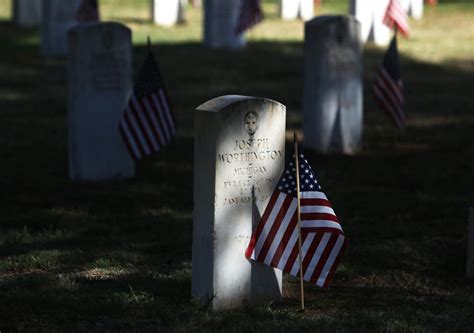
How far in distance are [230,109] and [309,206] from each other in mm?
867

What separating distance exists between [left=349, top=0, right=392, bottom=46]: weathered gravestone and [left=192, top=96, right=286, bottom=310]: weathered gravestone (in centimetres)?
1691

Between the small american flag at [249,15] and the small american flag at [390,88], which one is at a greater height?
the small american flag at [249,15]

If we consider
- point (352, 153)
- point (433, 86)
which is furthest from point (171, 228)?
point (433, 86)

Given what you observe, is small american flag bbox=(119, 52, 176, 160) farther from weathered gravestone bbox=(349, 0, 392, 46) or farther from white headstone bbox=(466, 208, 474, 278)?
weathered gravestone bbox=(349, 0, 392, 46)

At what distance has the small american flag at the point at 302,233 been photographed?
8.04 metres

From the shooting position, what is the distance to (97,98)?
13.1 meters

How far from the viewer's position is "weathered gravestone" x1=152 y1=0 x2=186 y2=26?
92.3 ft

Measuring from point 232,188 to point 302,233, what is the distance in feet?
1.93

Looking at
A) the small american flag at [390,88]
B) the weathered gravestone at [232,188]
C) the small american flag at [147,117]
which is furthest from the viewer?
the small american flag at [390,88]

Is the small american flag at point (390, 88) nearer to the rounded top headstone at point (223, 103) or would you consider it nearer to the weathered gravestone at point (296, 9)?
the rounded top headstone at point (223, 103)

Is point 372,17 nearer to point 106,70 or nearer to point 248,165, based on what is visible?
point 106,70

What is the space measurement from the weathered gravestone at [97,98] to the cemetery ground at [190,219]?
27 cm

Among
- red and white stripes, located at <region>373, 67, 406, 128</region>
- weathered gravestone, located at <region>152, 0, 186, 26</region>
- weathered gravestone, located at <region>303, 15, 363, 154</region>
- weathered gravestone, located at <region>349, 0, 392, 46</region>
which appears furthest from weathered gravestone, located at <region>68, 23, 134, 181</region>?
weathered gravestone, located at <region>152, 0, 186, 26</region>

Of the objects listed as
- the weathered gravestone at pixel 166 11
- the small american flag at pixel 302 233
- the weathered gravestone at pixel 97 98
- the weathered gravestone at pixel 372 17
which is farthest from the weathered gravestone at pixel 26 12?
the small american flag at pixel 302 233
